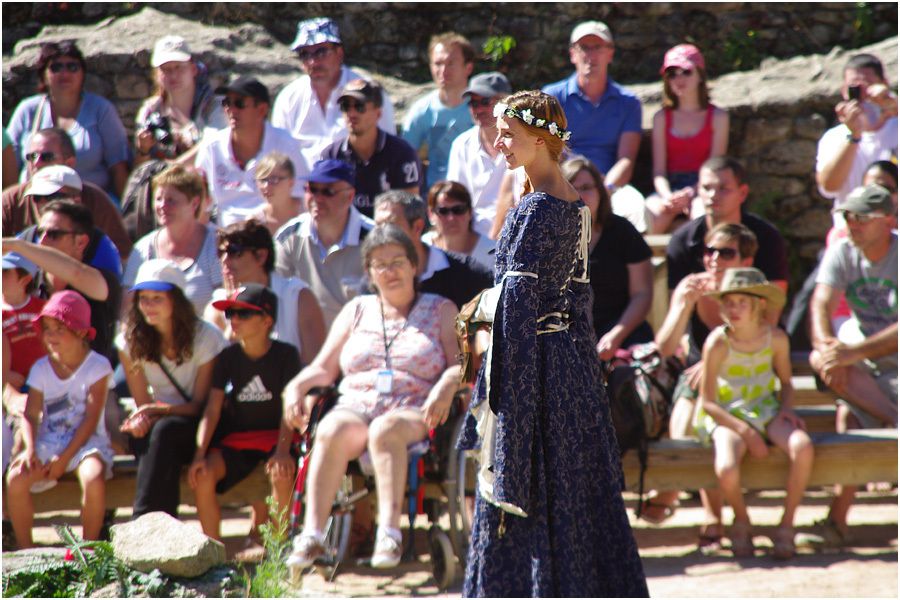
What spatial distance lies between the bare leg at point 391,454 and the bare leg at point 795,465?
5.35 feet

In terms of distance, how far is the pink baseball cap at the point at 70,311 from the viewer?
5.10 meters

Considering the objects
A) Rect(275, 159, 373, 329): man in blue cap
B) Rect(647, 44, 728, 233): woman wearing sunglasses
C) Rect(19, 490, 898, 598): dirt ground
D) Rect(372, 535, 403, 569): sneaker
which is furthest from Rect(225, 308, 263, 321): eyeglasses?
Rect(647, 44, 728, 233): woman wearing sunglasses

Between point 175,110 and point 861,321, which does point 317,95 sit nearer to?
point 175,110

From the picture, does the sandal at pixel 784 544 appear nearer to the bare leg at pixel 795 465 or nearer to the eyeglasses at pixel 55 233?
the bare leg at pixel 795 465

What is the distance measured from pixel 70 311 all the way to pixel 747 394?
3.07 m

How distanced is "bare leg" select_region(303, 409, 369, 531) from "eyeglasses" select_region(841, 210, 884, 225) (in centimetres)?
260

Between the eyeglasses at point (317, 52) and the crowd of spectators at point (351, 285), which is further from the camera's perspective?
the eyeglasses at point (317, 52)

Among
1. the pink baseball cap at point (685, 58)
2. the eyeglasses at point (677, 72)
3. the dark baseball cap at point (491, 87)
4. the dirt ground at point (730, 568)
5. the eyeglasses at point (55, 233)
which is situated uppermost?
the pink baseball cap at point (685, 58)

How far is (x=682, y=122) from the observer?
22.8 ft

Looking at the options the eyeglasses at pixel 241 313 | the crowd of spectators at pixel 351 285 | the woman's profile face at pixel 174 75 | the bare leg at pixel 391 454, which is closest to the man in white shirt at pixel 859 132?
the crowd of spectators at pixel 351 285

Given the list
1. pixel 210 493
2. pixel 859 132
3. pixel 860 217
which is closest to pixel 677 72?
pixel 859 132

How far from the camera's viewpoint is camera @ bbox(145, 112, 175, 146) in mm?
7305

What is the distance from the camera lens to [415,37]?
9164 mm

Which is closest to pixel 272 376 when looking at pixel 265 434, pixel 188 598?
pixel 265 434
